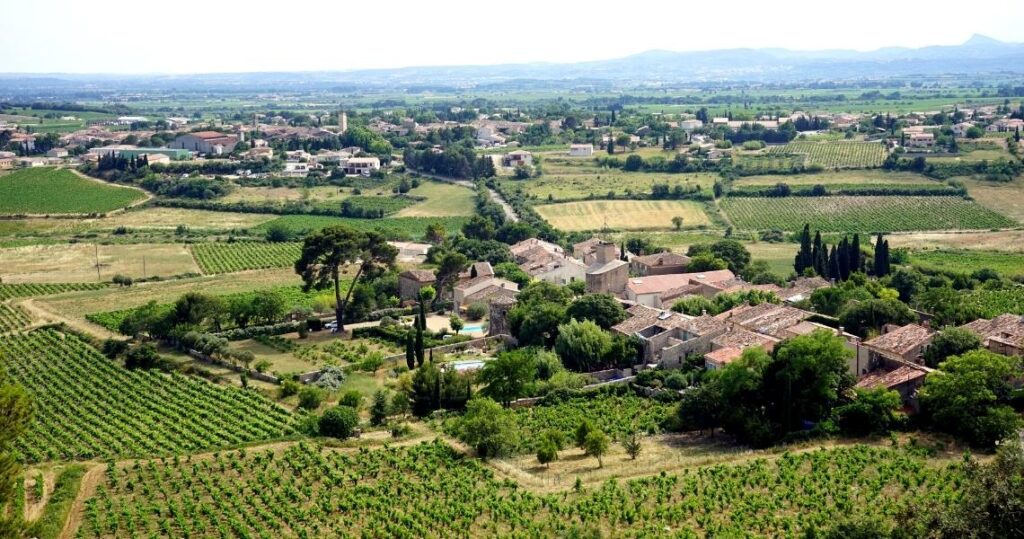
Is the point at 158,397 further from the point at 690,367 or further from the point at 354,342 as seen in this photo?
the point at 690,367

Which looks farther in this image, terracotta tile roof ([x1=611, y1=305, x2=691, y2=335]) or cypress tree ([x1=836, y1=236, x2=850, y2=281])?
cypress tree ([x1=836, y1=236, x2=850, y2=281])

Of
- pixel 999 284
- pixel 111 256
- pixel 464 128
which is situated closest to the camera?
pixel 999 284

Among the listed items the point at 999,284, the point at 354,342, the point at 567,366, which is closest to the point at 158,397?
the point at 354,342

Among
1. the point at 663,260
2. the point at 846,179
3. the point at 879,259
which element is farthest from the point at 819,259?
the point at 846,179

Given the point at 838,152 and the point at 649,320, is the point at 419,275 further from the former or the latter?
the point at 838,152

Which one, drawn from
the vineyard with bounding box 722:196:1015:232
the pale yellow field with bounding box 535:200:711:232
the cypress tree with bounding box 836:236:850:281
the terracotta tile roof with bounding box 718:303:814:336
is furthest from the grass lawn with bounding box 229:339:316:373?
the vineyard with bounding box 722:196:1015:232

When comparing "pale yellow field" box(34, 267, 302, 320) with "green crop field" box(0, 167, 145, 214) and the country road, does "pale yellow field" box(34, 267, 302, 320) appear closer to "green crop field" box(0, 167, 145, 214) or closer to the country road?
the country road
